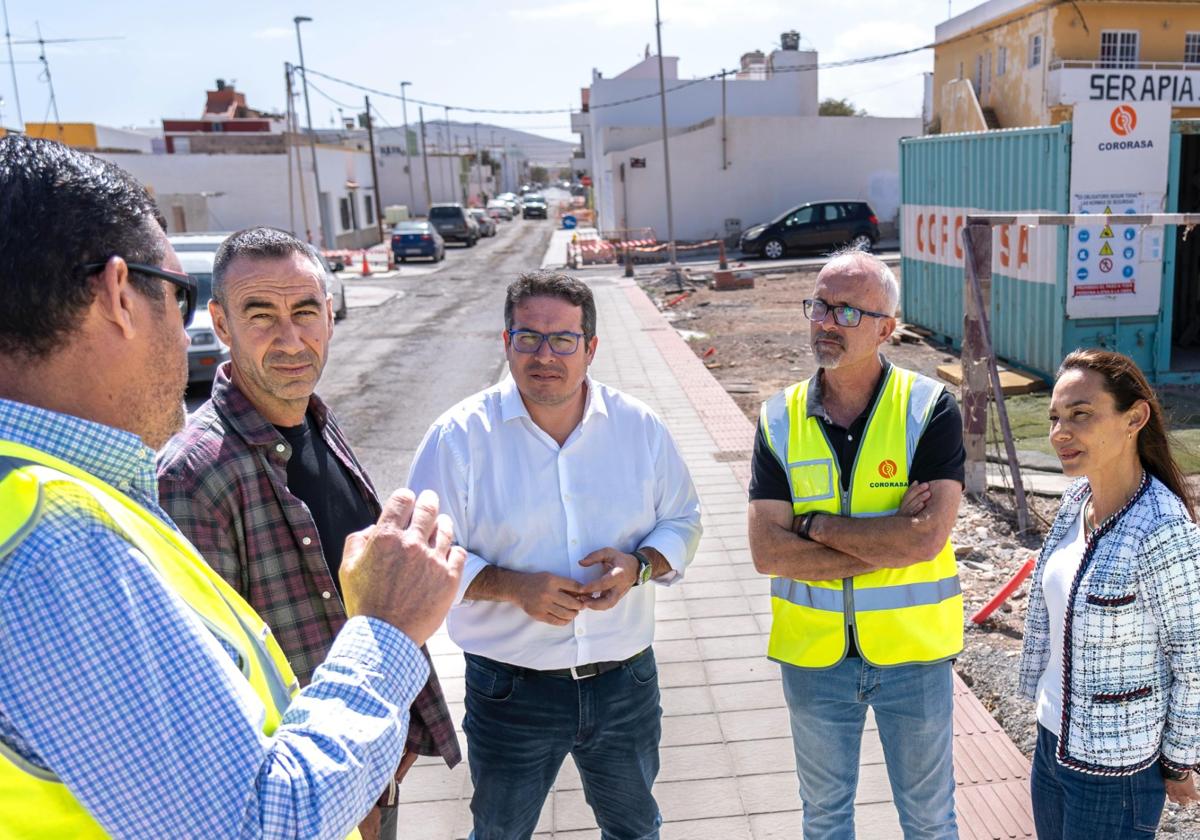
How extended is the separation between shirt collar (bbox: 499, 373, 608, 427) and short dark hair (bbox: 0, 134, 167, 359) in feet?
4.79

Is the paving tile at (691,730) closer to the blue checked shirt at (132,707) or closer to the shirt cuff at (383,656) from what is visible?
the shirt cuff at (383,656)

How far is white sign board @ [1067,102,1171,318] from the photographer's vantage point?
8.74 metres

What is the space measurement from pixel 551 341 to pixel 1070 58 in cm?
2908

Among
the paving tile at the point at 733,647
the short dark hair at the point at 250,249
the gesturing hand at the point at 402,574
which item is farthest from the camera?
the paving tile at the point at 733,647

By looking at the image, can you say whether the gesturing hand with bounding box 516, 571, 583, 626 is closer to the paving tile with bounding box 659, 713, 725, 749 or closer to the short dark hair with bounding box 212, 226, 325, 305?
the short dark hair with bounding box 212, 226, 325, 305

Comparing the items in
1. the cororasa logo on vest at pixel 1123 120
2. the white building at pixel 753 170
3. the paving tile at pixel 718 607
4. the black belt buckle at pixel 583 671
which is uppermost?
the white building at pixel 753 170

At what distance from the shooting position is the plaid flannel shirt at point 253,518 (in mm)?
2162

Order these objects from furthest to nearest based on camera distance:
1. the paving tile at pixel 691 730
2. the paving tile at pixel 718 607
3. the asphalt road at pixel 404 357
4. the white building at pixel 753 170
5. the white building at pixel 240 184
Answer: the white building at pixel 240 184, the white building at pixel 753 170, the asphalt road at pixel 404 357, the paving tile at pixel 718 607, the paving tile at pixel 691 730

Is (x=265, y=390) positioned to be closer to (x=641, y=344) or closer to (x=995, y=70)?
(x=641, y=344)

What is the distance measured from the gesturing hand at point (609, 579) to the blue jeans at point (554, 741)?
285 millimetres

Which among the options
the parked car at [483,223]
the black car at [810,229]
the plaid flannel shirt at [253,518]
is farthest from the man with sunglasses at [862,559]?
the parked car at [483,223]

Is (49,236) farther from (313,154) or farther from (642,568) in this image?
(313,154)

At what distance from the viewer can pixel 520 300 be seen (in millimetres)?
2727

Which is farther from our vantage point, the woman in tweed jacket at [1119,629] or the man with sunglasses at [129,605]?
the woman in tweed jacket at [1119,629]
